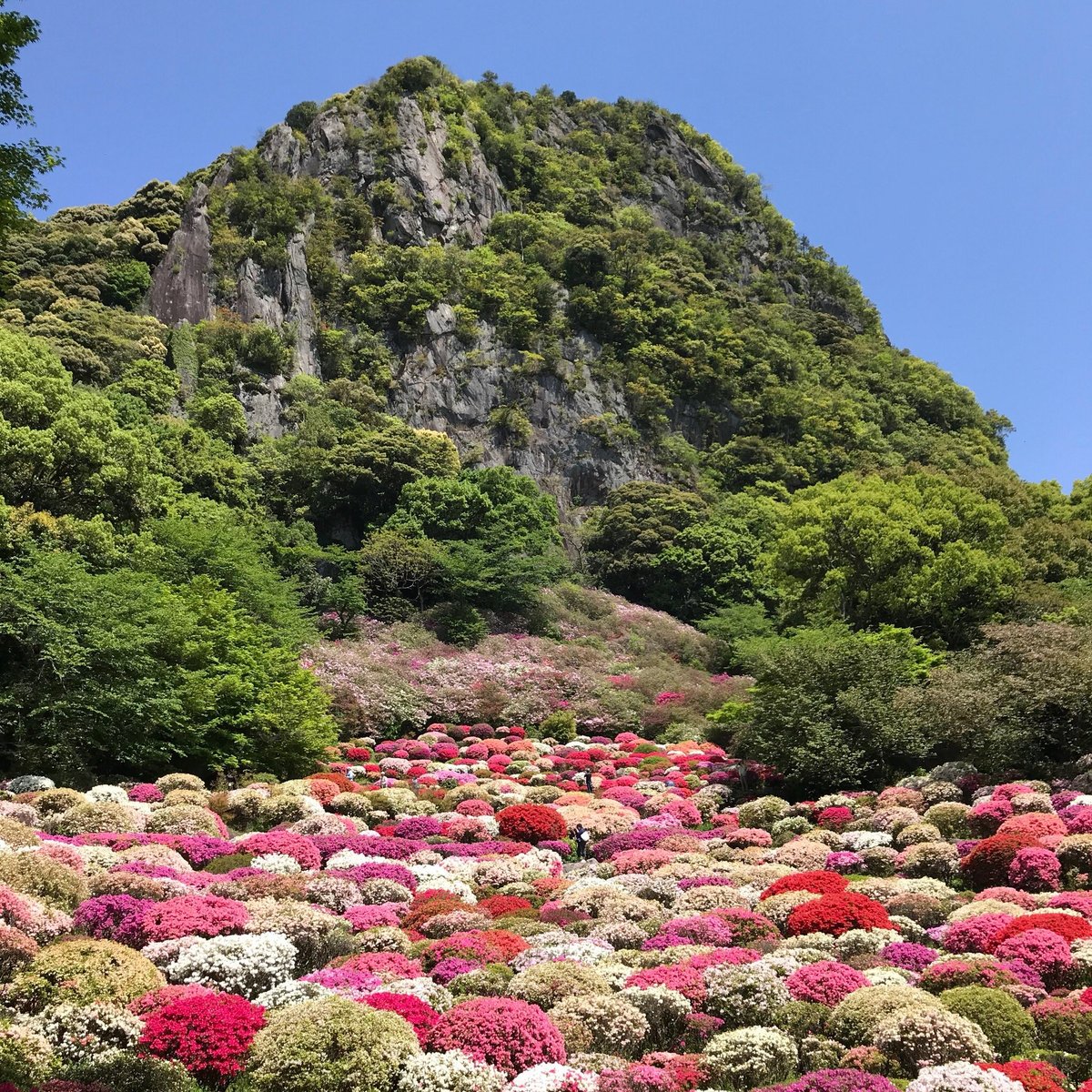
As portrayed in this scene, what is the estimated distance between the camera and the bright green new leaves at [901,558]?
3353 centimetres

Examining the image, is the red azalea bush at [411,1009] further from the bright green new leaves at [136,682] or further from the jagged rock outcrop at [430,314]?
the jagged rock outcrop at [430,314]

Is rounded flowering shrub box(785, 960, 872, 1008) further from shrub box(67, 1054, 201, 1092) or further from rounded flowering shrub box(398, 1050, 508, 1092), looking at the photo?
shrub box(67, 1054, 201, 1092)

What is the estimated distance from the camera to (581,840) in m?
18.5

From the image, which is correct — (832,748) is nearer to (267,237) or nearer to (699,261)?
(267,237)

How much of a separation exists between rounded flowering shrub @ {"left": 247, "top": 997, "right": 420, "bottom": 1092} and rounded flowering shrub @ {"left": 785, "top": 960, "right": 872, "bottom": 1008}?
13.2ft

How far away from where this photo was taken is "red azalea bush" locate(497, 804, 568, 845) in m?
Answer: 19.0

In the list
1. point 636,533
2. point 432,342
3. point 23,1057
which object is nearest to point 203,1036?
point 23,1057

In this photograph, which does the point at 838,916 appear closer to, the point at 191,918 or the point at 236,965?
the point at 236,965

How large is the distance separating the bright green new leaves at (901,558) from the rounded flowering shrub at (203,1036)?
30.8 meters

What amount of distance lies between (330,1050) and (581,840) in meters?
12.0

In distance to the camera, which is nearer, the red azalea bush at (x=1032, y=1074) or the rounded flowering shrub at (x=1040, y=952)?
the red azalea bush at (x=1032, y=1074)

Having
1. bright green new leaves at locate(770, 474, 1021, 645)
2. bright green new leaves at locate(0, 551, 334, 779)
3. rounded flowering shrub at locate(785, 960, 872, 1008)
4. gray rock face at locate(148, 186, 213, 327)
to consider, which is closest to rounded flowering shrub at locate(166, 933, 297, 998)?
rounded flowering shrub at locate(785, 960, 872, 1008)

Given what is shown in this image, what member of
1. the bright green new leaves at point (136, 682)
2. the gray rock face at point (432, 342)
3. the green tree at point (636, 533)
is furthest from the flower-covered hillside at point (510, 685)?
the gray rock face at point (432, 342)

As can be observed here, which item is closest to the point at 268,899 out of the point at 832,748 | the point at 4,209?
the point at 4,209
